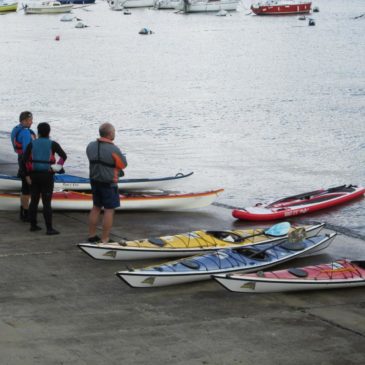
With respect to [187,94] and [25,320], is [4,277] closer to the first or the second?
[25,320]

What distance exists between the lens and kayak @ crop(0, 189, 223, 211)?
53.7 ft

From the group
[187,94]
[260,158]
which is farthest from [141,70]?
[260,158]

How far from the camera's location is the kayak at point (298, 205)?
688 inches

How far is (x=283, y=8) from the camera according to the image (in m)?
141

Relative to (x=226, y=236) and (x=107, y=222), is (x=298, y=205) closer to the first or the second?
(x=226, y=236)

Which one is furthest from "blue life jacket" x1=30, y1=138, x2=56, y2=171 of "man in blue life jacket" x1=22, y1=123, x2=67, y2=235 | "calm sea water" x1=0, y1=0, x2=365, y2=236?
"calm sea water" x1=0, y1=0, x2=365, y2=236

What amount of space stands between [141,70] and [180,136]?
116ft

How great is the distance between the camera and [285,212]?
18078mm

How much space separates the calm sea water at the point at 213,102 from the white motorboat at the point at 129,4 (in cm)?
5629

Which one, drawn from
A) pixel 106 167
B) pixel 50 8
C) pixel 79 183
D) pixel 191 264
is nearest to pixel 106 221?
pixel 106 167

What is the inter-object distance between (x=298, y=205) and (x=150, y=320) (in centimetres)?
840

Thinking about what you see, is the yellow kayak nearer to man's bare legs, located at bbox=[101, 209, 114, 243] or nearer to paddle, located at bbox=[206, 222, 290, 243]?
paddle, located at bbox=[206, 222, 290, 243]

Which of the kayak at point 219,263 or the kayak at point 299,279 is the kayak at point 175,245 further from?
the kayak at point 299,279

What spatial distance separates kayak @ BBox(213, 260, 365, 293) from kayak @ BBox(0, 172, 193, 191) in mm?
6654
